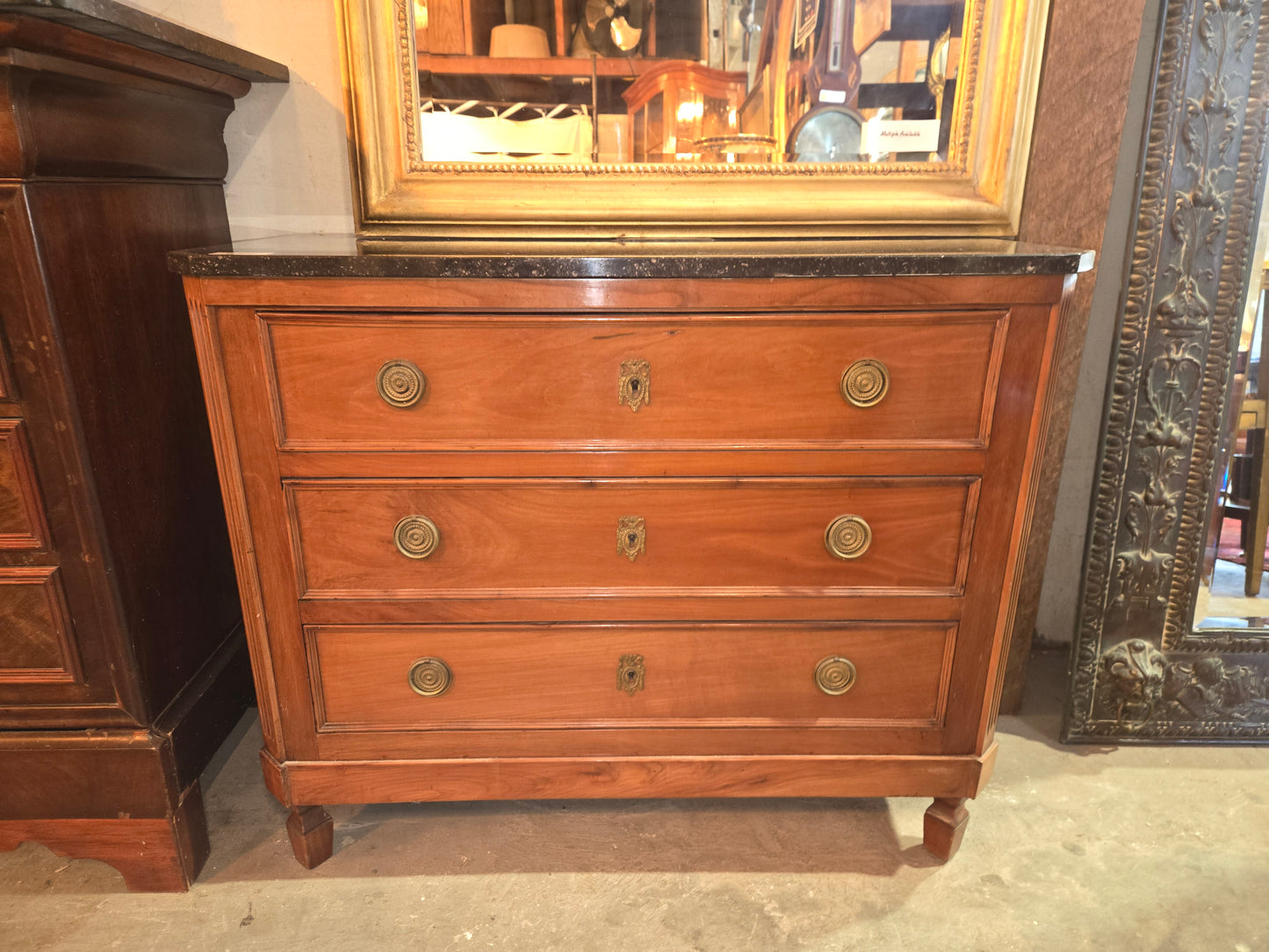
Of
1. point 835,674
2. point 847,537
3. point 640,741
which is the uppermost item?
point 847,537

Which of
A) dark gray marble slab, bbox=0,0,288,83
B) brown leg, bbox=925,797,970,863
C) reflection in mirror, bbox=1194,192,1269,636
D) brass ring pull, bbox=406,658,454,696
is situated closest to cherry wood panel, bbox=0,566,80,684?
brass ring pull, bbox=406,658,454,696

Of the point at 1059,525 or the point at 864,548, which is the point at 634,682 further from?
the point at 1059,525

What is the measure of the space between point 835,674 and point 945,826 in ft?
1.31

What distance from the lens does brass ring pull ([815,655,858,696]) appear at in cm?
129

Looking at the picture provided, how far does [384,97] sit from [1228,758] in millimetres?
2254

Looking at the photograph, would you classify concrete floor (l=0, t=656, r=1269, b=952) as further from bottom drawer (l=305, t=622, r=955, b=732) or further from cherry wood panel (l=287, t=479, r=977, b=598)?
cherry wood panel (l=287, t=479, r=977, b=598)

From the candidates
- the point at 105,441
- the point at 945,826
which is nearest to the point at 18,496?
the point at 105,441

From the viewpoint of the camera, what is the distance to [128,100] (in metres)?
1.22

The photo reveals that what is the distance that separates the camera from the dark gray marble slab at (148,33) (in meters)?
0.94

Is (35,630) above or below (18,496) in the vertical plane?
below

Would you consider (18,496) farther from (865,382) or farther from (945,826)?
(945,826)

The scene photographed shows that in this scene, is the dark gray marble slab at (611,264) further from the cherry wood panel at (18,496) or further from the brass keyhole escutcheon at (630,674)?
the brass keyhole escutcheon at (630,674)

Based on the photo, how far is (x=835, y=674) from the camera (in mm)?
1297

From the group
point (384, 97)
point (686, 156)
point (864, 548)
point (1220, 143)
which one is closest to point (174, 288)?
point (384, 97)
